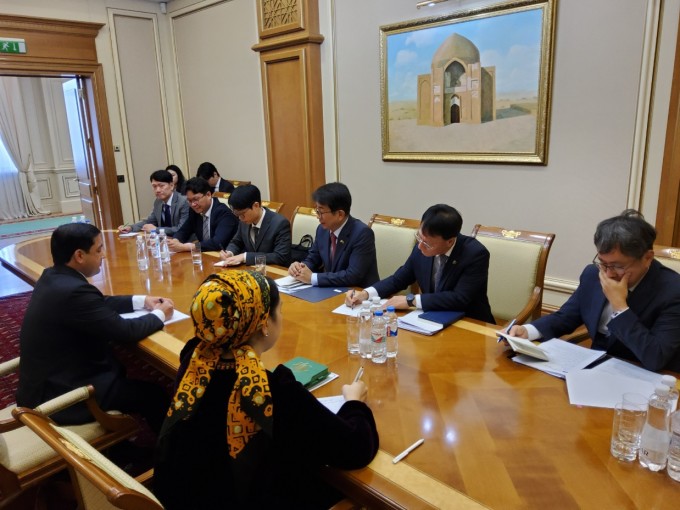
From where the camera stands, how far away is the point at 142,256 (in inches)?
126

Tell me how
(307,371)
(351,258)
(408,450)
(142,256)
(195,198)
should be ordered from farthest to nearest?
(195,198) < (142,256) < (351,258) < (307,371) < (408,450)

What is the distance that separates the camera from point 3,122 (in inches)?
337

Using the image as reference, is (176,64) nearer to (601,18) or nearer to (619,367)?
(601,18)

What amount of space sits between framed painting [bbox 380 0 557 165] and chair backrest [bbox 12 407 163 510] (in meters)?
3.14

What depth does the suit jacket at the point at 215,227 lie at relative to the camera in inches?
148

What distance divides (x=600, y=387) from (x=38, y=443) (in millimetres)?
1854

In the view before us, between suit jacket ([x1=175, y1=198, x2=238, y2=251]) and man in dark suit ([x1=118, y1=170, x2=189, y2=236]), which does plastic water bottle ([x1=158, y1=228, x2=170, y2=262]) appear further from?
man in dark suit ([x1=118, y1=170, x2=189, y2=236])

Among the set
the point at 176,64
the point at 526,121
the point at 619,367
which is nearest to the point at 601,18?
the point at 526,121

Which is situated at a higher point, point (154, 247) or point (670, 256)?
point (670, 256)

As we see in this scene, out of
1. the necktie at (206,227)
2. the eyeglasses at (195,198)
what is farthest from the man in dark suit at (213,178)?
the eyeglasses at (195,198)

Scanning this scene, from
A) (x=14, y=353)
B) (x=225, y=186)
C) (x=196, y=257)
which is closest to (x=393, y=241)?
(x=196, y=257)

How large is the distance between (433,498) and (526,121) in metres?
2.95

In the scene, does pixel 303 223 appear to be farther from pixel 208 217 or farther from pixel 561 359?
pixel 561 359

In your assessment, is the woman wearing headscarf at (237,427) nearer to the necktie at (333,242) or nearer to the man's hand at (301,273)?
the man's hand at (301,273)
